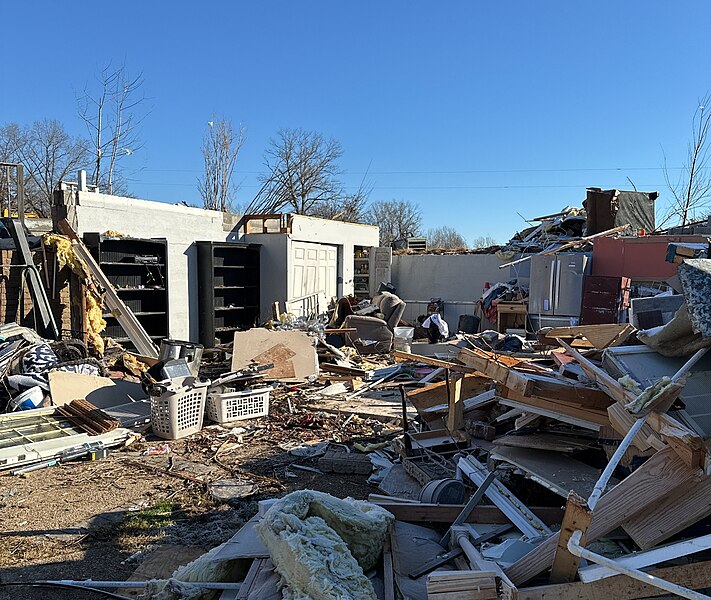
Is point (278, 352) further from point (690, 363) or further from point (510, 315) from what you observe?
point (690, 363)

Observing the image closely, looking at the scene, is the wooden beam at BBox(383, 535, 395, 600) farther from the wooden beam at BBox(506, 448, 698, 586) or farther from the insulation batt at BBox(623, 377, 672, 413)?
the insulation batt at BBox(623, 377, 672, 413)

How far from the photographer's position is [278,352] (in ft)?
30.4

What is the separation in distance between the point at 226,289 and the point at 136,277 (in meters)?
2.22

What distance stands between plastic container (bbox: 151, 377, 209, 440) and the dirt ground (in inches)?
4.9

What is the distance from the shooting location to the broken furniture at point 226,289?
1208cm

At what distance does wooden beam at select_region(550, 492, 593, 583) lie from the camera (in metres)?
2.17

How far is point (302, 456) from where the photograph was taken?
238 inches

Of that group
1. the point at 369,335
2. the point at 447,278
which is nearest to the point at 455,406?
the point at 369,335

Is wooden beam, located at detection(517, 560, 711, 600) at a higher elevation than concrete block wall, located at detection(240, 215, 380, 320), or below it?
below

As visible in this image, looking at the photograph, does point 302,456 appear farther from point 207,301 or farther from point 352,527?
point 207,301

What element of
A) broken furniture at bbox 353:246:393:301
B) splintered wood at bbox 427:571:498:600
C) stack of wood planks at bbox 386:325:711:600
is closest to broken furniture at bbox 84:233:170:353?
stack of wood planks at bbox 386:325:711:600

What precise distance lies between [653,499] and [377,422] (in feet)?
16.3

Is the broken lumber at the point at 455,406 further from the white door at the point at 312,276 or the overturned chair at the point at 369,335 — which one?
the white door at the point at 312,276

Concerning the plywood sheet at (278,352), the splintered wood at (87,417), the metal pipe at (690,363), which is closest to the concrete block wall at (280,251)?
the plywood sheet at (278,352)
